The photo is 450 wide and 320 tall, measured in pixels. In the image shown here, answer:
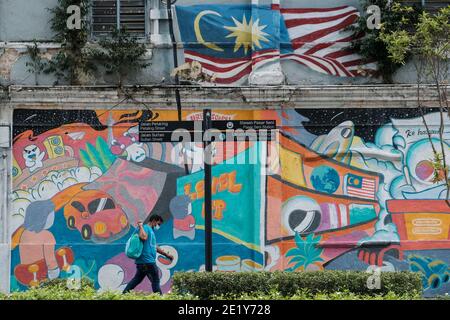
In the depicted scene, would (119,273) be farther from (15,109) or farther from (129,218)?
(15,109)

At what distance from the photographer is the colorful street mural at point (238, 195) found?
16.2m

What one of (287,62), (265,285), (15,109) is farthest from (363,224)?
(15,109)

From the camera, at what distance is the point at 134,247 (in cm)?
1495

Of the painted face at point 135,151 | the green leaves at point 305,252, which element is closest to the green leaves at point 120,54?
the painted face at point 135,151

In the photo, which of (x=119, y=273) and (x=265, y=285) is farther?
(x=119, y=273)

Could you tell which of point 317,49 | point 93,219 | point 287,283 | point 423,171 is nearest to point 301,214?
point 423,171

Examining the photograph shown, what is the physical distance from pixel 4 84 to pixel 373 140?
7139 millimetres

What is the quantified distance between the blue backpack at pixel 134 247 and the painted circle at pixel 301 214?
9.70ft

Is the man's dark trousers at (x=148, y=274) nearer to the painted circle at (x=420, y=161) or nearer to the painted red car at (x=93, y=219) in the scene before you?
the painted red car at (x=93, y=219)

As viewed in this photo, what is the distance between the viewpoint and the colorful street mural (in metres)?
16.2

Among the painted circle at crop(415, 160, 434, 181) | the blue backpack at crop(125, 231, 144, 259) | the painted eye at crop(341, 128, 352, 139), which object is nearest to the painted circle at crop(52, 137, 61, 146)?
the blue backpack at crop(125, 231, 144, 259)

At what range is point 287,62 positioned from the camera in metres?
16.7

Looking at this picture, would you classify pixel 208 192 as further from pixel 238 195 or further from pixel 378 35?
pixel 378 35

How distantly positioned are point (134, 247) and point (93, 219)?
1.67 m
